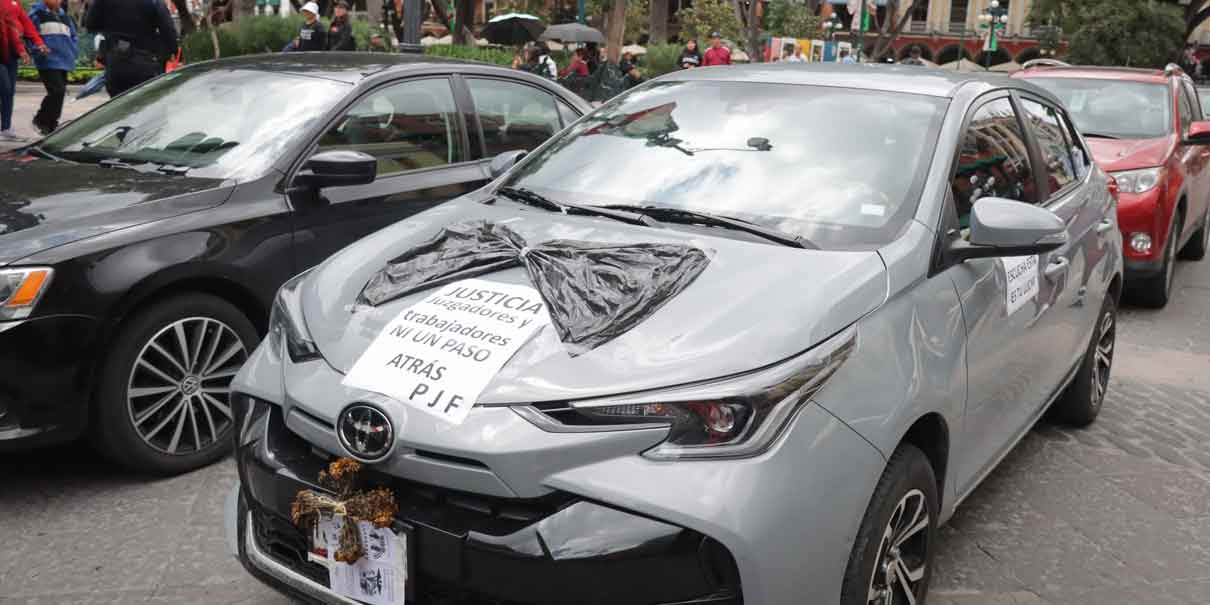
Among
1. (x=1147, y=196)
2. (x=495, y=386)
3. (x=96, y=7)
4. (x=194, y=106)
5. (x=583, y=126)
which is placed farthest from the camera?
(x=96, y=7)

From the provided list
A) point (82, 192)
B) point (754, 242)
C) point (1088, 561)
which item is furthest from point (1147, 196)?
point (82, 192)

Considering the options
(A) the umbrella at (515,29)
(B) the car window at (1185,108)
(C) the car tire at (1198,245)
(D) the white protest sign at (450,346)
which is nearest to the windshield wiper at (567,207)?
(D) the white protest sign at (450,346)

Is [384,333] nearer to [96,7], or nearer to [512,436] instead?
[512,436]

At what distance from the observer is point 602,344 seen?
8.44 ft

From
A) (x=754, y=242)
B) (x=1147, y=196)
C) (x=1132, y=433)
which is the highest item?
(x=754, y=242)

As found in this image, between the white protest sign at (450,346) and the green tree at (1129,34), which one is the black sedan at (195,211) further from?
the green tree at (1129,34)

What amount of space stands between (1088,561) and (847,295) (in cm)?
171

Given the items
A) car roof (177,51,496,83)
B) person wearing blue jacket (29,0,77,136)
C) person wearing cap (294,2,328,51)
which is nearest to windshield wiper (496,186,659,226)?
car roof (177,51,496,83)

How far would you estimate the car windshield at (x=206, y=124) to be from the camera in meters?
4.62

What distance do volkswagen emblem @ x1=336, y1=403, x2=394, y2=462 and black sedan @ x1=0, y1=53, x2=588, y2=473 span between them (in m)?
1.67

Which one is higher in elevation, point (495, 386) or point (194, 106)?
point (194, 106)

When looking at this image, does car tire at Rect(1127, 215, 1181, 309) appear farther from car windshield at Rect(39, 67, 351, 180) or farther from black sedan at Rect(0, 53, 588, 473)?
car windshield at Rect(39, 67, 351, 180)

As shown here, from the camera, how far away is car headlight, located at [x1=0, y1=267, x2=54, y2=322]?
141 inches

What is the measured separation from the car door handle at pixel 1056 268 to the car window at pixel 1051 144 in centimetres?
29
